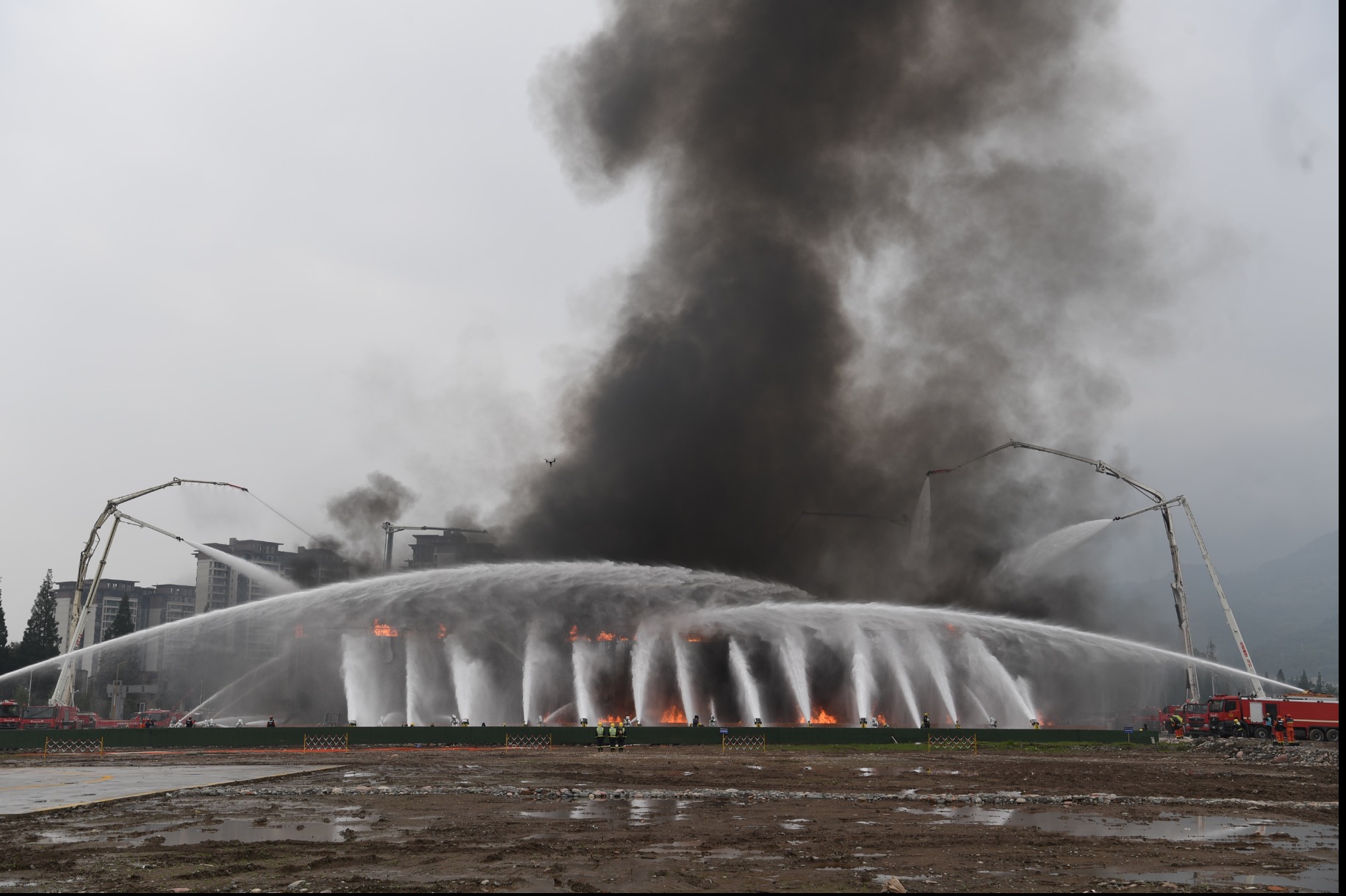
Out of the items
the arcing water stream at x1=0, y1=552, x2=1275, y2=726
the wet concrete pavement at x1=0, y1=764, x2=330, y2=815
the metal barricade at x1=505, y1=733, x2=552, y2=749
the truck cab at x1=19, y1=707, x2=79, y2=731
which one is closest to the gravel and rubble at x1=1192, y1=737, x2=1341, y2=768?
the arcing water stream at x1=0, y1=552, x2=1275, y2=726

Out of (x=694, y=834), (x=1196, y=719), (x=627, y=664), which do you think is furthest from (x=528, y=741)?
(x=1196, y=719)

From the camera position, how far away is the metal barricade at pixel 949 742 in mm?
47969

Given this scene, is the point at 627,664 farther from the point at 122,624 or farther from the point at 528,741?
the point at 122,624

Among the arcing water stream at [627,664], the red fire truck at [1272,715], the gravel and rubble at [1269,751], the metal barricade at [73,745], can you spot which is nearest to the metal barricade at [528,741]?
the arcing water stream at [627,664]

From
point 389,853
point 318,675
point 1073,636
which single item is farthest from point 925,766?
point 318,675

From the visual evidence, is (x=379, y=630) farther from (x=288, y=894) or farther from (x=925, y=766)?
(x=288, y=894)

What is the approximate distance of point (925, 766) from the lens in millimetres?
34812

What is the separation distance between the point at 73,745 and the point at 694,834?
131ft

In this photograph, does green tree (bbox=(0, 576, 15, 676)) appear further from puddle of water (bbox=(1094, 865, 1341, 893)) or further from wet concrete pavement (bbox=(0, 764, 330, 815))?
puddle of water (bbox=(1094, 865, 1341, 893))

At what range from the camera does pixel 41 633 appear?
5246 inches

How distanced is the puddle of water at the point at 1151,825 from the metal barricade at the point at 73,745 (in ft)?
129

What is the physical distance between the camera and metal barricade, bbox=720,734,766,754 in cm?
4755

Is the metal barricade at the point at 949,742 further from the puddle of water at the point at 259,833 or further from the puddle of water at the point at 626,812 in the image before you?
the puddle of water at the point at 259,833

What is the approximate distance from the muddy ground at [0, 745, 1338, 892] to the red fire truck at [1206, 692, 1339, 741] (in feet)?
88.0
